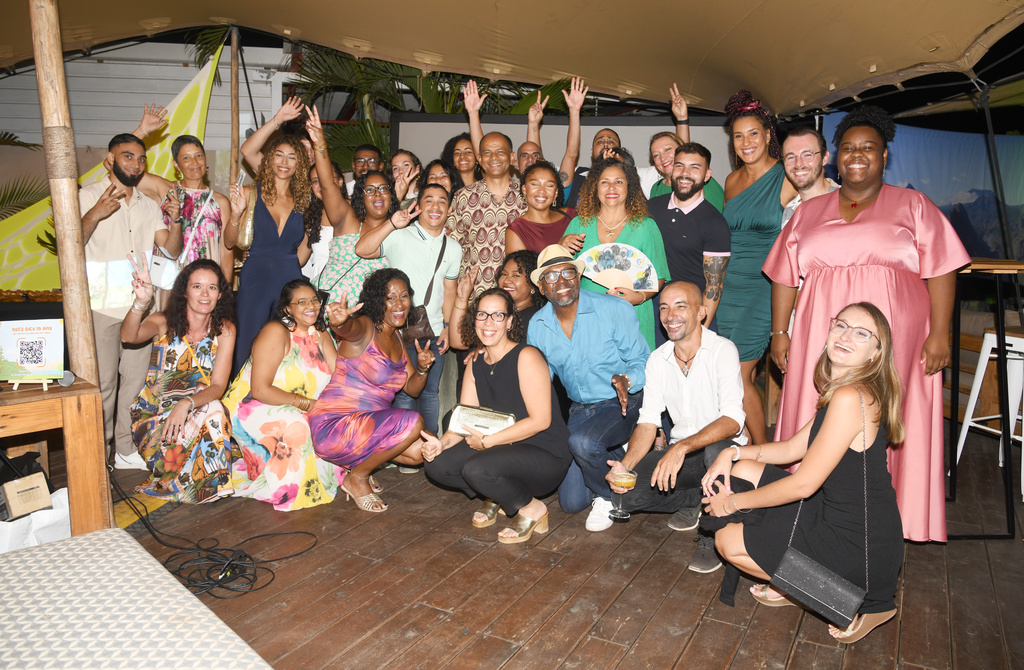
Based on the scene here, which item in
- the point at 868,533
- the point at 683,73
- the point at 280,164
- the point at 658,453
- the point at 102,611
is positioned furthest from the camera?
the point at 683,73

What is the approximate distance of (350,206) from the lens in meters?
4.93

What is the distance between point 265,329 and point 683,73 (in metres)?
3.89

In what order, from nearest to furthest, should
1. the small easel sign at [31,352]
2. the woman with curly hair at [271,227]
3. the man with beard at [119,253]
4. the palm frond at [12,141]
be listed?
the small easel sign at [31,352]
the man with beard at [119,253]
the woman with curly hair at [271,227]
the palm frond at [12,141]

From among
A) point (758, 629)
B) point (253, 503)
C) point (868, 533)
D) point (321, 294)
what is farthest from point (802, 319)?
point (253, 503)

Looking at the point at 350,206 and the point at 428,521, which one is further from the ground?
the point at 350,206

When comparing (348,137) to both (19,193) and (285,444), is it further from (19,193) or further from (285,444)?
(285,444)

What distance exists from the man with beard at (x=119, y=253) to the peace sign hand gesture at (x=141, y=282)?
0.19ft

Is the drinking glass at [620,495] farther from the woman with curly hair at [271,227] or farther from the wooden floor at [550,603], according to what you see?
the woman with curly hair at [271,227]

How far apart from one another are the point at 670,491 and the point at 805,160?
2.07 metres

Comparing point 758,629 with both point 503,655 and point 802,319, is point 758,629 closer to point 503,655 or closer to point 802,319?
point 503,655

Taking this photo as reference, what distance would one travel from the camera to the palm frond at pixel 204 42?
676 cm

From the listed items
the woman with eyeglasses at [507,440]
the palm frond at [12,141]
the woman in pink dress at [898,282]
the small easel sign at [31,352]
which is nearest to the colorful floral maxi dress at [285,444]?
the woman with eyeglasses at [507,440]

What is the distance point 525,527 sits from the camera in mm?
3672

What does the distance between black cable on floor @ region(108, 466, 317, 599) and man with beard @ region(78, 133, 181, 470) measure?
1.46 meters
